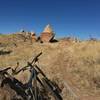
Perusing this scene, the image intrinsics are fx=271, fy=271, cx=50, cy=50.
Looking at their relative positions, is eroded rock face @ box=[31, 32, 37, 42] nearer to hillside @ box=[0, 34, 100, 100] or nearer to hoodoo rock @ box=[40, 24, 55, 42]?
hoodoo rock @ box=[40, 24, 55, 42]

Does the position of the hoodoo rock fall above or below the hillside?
above

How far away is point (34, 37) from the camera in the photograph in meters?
35.8

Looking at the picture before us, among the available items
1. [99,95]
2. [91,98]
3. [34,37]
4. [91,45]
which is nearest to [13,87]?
[91,98]

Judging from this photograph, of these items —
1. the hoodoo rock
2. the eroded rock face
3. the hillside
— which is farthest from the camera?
the eroded rock face

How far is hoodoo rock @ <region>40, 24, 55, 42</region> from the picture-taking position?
31828mm

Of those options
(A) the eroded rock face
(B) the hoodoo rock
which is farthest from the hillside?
(A) the eroded rock face

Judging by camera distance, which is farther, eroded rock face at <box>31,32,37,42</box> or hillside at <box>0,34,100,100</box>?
eroded rock face at <box>31,32,37,42</box>

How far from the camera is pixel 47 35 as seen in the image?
1278 inches

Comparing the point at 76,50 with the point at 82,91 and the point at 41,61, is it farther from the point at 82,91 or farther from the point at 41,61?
the point at 82,91

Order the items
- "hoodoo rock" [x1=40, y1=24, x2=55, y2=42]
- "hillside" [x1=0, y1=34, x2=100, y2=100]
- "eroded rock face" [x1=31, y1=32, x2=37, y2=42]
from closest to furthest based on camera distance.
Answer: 1. "hillside" [x1=0, y1=34, x2=100, y2=100]
2. "hoodoo rock" [x1=40, y1=24, x2=55, y2=42]
3. "eroded rock face" [x1=31, y1=32, x2=37, y2=42]

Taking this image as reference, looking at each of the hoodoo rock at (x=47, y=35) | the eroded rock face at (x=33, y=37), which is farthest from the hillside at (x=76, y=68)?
the eroded rock face at (x=33, y=37)

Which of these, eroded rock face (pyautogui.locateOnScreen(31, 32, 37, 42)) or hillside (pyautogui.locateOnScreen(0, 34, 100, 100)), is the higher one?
eroded rock face (pyautogui.locateOnScreen(31, 32, 37, 42))

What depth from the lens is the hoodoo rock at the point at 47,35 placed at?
104 feet

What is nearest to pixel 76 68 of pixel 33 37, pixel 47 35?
pixel 47 35
